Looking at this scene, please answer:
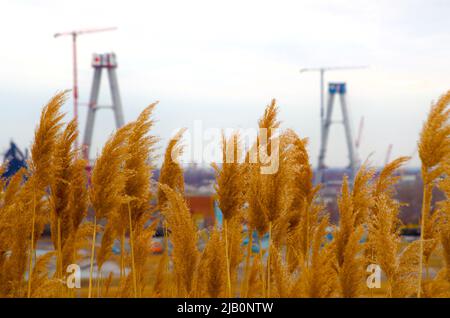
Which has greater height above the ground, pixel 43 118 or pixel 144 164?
pixel 43 118

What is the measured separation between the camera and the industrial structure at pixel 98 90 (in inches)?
2785

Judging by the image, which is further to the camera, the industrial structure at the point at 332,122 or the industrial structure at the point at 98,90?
the industrial structure at the point at 332,122

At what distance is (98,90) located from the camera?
78812 mm

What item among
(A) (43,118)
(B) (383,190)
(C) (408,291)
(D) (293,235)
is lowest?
(C) (408,291)

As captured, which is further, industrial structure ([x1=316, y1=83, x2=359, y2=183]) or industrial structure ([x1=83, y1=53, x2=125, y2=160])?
industrial structure ([x1=316, y1=83, x2=359, y2=183])

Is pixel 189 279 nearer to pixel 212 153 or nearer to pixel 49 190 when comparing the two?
pixel 212 153

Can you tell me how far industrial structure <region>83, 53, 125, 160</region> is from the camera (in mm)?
70750

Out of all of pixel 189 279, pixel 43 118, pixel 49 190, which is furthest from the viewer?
pixel 49 190

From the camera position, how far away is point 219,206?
4.60 meters
